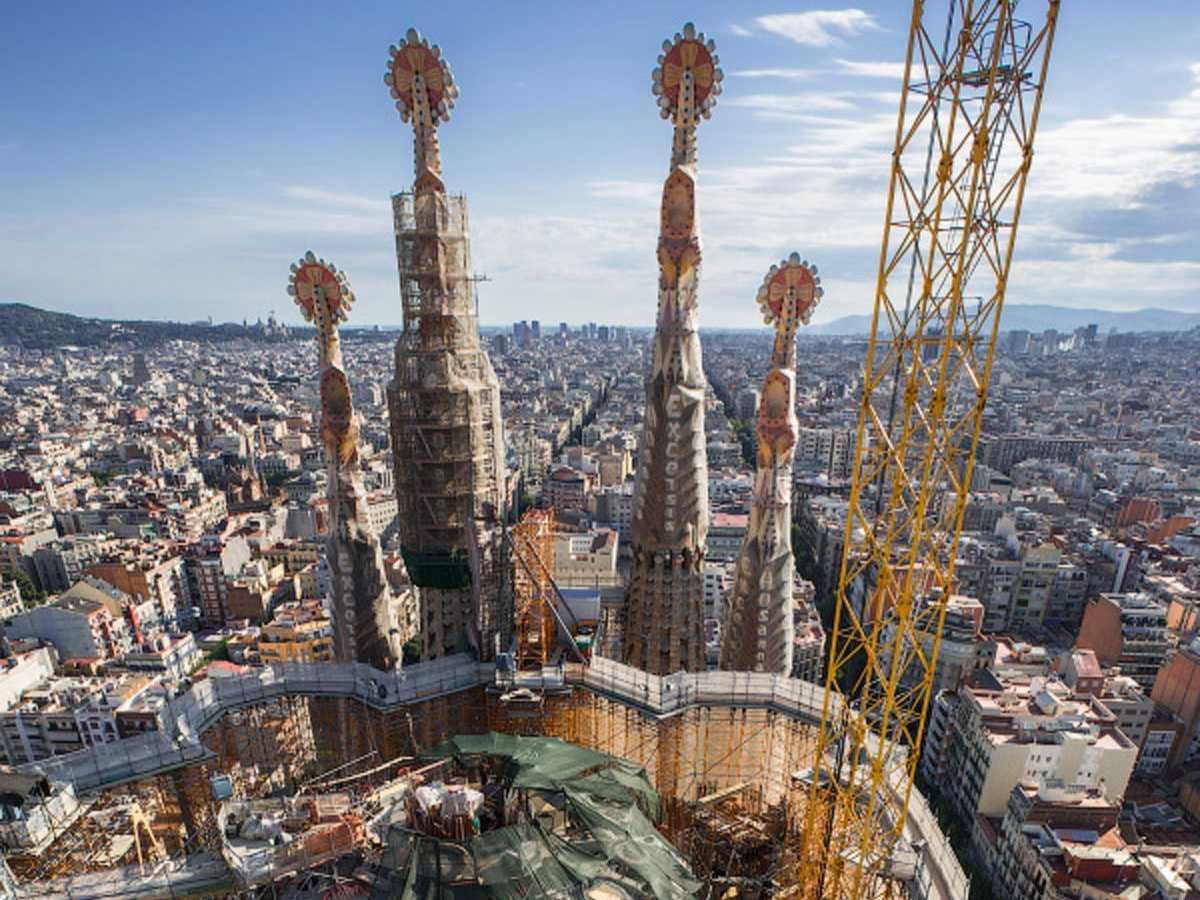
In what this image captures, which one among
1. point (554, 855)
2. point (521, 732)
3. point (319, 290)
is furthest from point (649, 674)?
point (319, 290)

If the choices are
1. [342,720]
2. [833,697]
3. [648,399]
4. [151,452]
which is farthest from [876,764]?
[151,452]

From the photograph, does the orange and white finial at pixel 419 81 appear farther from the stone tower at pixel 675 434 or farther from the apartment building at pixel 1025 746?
the apartment building at pixel 1025 746

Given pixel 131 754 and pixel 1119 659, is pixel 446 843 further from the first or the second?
pixel 1119 659

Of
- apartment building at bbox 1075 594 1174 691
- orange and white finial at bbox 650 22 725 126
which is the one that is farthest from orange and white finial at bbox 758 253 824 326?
apartment building at bbox 1075 594 1174 691

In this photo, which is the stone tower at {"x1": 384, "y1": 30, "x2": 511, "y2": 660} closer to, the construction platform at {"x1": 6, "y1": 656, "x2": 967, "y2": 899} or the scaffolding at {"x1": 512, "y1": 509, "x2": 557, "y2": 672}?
the scaffolding at {"x1": 512, "y1": 509, "x2": 557, "y2": 672}

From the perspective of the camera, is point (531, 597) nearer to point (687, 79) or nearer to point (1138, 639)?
point (687, 79)

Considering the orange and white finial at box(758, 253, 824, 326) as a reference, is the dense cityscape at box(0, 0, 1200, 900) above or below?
below
